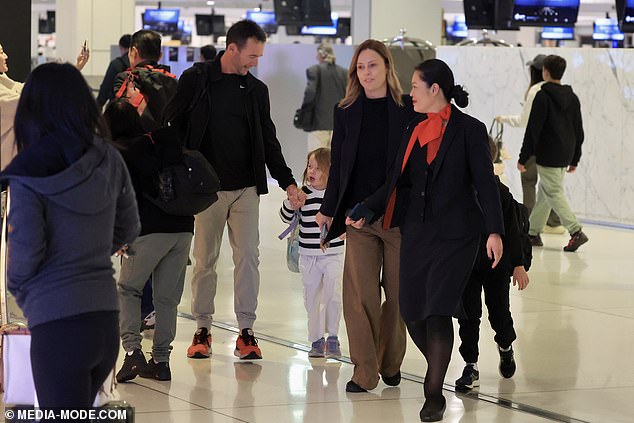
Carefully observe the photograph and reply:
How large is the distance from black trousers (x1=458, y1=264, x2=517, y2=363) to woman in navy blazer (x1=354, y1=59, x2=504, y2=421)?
73 cm

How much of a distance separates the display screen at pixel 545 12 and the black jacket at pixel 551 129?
621 centimetres

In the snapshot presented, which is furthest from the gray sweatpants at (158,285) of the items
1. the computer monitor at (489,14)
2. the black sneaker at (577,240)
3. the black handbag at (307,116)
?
the computer monitor at (489,14)

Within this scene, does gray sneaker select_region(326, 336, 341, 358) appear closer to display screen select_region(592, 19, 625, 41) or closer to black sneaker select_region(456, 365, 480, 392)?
black sneaker select_region(456, 365, 480, 392)

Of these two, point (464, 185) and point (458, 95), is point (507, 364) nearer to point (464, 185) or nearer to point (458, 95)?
point (464, 185)

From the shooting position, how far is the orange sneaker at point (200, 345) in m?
6.82

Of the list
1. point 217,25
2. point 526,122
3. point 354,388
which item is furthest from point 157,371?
point 217,25

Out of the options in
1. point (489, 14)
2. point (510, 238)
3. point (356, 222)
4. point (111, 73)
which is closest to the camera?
point (356, 222)

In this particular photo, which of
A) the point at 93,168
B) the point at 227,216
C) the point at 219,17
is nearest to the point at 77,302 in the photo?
the point at 93,168

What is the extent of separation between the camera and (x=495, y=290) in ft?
20.6

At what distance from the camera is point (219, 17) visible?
42.0 meters

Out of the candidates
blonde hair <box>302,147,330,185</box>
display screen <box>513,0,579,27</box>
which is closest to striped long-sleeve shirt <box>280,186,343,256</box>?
blonde hair <box>302,147,330,185</box>

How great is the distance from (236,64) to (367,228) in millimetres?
→ 1215

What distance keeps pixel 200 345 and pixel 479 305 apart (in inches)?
62.3

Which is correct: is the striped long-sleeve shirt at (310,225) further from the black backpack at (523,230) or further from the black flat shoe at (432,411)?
the black flat shoe at (432,411)
